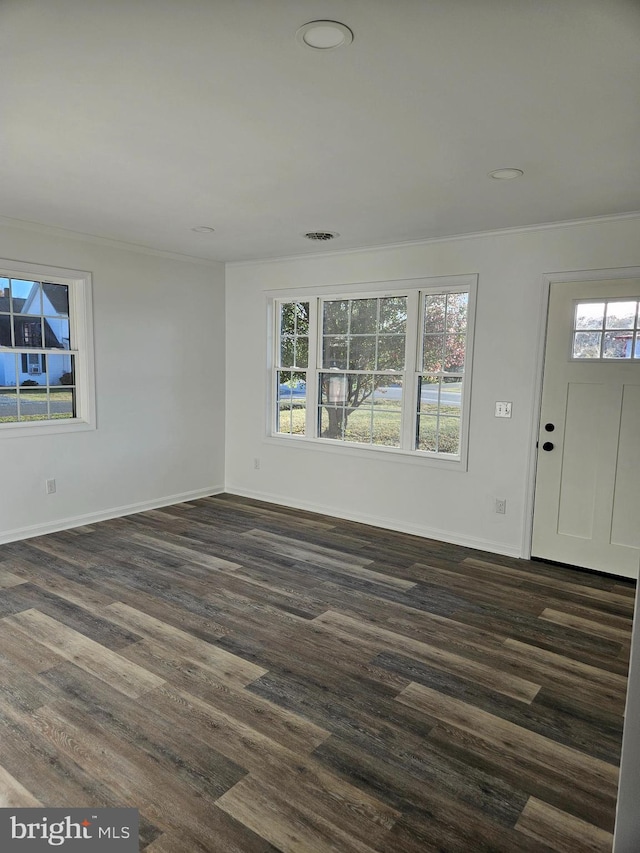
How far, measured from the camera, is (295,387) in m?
5.76

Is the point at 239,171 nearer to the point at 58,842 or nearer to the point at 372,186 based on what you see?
the point at 372,186

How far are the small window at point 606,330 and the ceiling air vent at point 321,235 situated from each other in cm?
194

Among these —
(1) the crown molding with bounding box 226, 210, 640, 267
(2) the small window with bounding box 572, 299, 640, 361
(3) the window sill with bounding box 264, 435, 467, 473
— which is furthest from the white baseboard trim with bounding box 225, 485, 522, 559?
(1) the crown molding with bounding box 226, 210, 640, 267

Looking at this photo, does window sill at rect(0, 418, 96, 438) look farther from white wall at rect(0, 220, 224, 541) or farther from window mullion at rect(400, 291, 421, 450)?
window mullion at rect(400, 291, 421, 450)

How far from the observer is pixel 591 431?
405 cm

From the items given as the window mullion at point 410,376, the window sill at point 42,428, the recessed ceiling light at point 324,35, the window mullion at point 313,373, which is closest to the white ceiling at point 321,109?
the recessed ceiling light at point 324,35

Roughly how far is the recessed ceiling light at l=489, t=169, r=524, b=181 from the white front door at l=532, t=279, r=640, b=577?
1.30 meters

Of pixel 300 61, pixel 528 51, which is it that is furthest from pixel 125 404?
pixel 528 51

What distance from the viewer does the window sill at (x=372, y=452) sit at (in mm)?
4746

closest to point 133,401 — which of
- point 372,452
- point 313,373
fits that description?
point 313,373

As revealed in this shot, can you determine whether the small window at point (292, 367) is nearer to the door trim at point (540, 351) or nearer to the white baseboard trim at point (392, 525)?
the white baseboard trim at point (392, 525)

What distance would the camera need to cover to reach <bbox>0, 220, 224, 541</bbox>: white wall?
182 inches

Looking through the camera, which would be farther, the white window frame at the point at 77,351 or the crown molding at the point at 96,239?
the white window frame at the point at 77,351

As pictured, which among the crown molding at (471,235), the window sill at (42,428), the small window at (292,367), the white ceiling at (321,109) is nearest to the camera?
the white ceiling at (321,109)
